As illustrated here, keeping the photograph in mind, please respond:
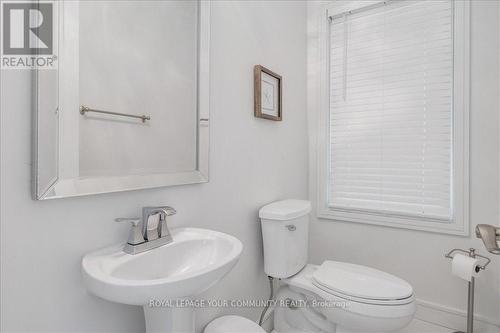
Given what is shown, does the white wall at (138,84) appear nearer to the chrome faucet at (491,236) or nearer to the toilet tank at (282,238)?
the toilet tank at (282,238)

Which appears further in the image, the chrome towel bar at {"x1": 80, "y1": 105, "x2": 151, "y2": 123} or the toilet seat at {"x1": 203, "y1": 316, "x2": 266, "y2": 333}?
the toilet seat at {"x1": 203, "y1": 316, "x2": 266, "y2": 333}

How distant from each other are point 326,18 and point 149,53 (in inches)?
62.6

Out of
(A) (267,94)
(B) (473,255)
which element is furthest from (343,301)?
(A) (267,94)

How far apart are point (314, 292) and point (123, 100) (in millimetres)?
1240

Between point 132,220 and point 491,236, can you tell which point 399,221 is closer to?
point 491,236

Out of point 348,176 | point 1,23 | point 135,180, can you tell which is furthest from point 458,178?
point 1,23

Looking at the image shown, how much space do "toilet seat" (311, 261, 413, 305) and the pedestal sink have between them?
723mm

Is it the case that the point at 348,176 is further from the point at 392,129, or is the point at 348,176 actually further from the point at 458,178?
the point at 458,178

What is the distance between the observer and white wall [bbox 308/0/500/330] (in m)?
1.58

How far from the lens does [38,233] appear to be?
0.69m

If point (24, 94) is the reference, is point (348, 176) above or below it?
below

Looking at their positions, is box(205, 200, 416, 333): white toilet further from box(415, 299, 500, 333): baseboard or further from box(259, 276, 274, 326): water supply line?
box(415, 299, 500, 333): baseboard

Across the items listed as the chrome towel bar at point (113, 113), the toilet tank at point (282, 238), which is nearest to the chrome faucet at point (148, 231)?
the chrome towel bar at point (113, 113)

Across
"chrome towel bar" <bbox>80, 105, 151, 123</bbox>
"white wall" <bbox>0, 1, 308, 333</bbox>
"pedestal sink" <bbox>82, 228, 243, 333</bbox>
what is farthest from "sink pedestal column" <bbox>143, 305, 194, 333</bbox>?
"chrome towel bar" <bbox>80, 105, 151, 123</bbox>
